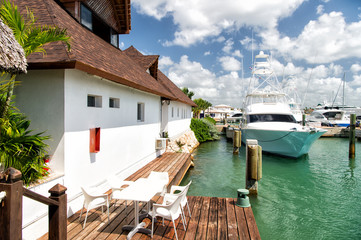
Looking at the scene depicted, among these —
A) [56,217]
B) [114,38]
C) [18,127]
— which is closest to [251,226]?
[56,217]

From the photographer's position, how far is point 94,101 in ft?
20.9

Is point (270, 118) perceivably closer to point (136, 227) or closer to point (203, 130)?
point (203, 130)

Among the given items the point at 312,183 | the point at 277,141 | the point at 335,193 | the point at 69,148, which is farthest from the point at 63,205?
the point at 277,141

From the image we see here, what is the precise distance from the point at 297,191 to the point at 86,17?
11.4 m

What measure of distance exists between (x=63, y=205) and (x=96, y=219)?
2377mm

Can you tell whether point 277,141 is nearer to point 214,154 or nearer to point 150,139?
point 214,154

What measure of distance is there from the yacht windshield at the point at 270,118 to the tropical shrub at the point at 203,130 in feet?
27.1

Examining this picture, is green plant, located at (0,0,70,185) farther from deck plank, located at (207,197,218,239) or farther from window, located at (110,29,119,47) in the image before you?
window, located at (110,29,119,47)

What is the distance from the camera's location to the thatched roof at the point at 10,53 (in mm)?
3514

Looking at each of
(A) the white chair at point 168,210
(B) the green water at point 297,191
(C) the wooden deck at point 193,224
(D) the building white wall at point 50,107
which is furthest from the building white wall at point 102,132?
(B) the green water at point 297,191

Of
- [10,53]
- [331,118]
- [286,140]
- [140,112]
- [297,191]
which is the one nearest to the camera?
[10,53]

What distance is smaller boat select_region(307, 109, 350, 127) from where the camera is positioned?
119ft

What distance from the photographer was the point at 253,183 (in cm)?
916

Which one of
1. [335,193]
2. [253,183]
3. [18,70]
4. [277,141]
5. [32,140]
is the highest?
[18,70]
